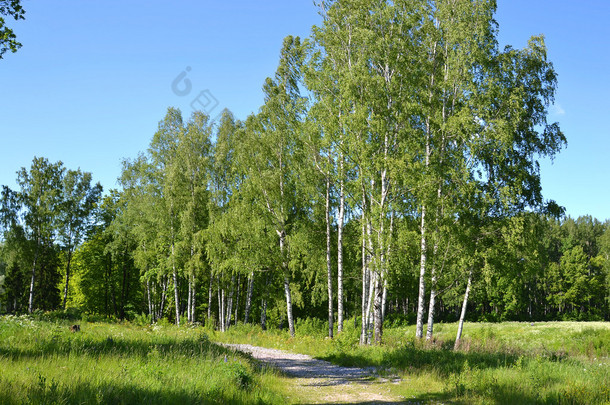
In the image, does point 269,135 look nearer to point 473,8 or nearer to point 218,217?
point 218,217

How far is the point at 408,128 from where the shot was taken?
17594 mm

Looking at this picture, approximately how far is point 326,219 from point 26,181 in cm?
3273

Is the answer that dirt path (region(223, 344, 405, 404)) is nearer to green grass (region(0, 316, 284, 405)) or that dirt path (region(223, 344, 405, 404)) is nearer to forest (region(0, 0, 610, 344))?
green grass (region(0, 316, 284, 405))

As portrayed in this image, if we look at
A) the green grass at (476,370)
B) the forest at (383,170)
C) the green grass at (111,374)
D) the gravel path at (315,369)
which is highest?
the forest at (383,170)

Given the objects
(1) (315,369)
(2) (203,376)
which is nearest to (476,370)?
(1) (315,369)

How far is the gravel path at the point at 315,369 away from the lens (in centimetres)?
1152

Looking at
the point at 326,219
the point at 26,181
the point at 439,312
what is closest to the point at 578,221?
the point at 439,312

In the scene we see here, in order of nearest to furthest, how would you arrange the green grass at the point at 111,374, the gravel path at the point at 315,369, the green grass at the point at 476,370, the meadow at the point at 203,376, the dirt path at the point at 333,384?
the green grass at the point at 111,374
the meadow at the point at 203,376
the green grass at the point at 476,370
the dirt path at the point at 333,384
the gravel path at the point at 315,369

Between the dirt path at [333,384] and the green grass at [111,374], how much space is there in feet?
2.83

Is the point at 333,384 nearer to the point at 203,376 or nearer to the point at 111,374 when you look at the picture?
the point at 203,376

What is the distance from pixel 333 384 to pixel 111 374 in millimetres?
5611

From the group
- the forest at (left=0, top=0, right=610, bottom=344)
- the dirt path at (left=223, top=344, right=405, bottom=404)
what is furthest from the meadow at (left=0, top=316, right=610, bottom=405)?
the forest at (left=0, top=0, right=610, bottom=344)

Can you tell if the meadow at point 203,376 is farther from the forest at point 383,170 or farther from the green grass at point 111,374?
the forest at point 383,170

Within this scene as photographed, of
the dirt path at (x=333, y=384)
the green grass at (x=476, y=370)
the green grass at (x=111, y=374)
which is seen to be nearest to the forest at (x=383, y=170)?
the green grass at (x=476, y=370)
